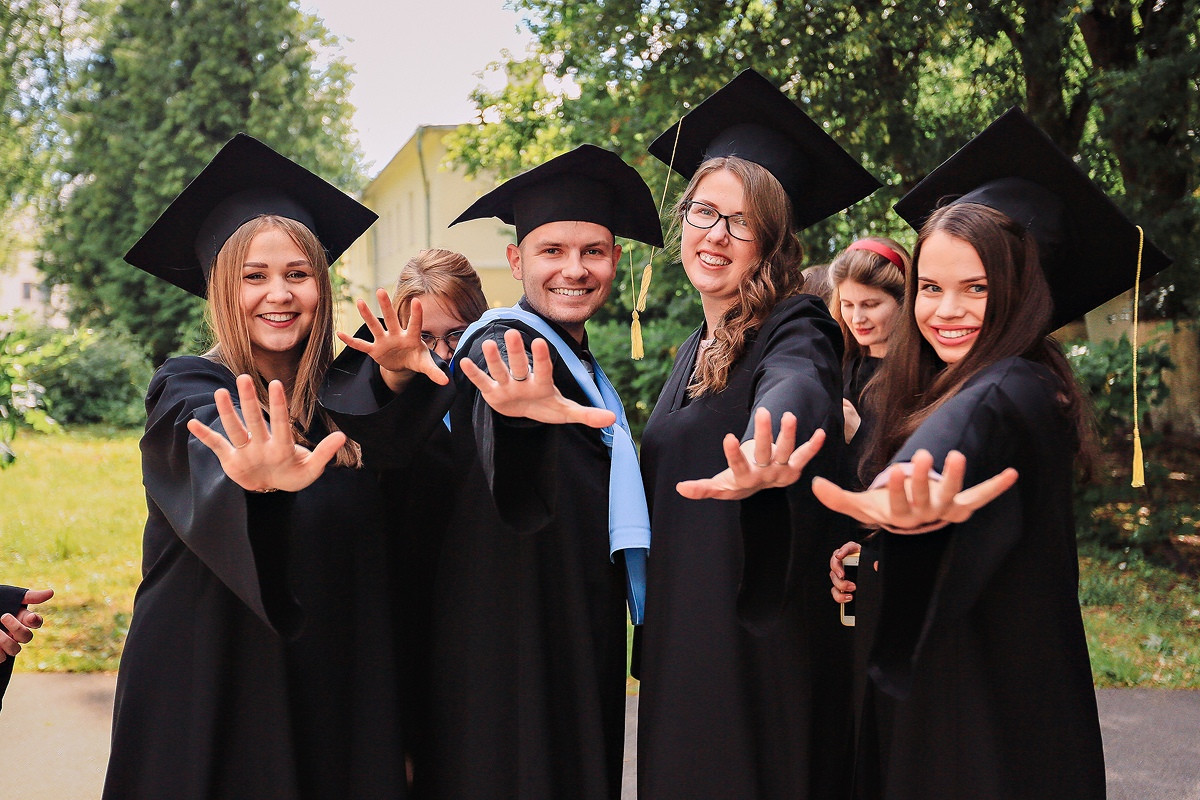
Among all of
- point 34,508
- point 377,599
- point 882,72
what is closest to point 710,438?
point 377,599

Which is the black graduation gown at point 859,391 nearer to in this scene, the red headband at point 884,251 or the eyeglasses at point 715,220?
the red headband at point 884,251

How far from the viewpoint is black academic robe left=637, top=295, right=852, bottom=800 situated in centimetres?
250

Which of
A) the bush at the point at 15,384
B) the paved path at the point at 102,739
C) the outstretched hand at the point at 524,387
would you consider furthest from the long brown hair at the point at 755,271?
the bush at the point at 15,384

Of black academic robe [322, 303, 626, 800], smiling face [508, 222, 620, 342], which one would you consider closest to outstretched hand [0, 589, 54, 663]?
black academic robe [322, 303, 626, 800]

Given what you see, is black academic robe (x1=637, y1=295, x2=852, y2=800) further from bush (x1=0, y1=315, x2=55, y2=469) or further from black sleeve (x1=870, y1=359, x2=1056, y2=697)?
bush (x1=0, y1=315, x2=55, y2=469)

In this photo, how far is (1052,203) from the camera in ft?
8.44

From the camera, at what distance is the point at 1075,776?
235 centimetres

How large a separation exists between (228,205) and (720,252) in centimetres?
139

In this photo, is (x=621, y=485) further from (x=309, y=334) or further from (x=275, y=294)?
(x=275, y=294)

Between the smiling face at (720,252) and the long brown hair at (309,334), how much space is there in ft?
3.39

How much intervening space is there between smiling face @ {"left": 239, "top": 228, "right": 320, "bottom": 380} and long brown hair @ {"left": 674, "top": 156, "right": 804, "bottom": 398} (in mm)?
1086

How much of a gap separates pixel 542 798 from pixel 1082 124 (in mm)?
8851

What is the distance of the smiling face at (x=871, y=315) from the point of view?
13.0 ft

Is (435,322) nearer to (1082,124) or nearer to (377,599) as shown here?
(377,599)
